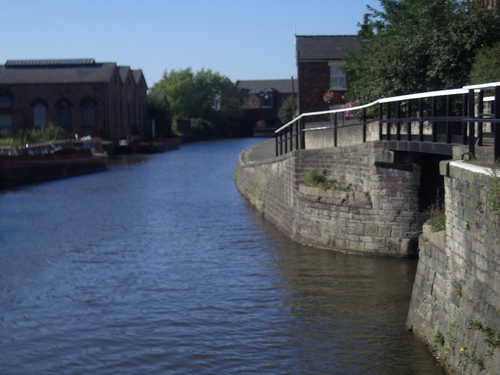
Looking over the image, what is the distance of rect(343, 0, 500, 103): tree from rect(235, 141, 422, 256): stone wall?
14.3 ft

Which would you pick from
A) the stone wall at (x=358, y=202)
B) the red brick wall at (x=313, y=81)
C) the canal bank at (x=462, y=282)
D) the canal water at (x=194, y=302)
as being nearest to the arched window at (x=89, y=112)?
the red brick wall at (x=313, y=81)

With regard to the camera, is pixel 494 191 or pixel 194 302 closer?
pixel 494 191

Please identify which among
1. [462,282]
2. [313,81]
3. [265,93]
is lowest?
[462,282]

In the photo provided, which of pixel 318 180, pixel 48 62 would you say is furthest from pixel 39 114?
pixel 318 180

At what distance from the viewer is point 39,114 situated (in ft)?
238

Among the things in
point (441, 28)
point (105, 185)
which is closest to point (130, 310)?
point (441, 28)

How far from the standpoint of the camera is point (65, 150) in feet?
156

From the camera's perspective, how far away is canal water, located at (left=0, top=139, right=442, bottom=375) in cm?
1009

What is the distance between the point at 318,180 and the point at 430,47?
546 cm

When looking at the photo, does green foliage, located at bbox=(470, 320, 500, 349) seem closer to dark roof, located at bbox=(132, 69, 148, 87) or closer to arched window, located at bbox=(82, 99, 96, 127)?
arched window, located at bbox=(82, 99, 96, 127)

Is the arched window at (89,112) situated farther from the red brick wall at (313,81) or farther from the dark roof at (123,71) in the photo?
the red brick wall at (313,81)

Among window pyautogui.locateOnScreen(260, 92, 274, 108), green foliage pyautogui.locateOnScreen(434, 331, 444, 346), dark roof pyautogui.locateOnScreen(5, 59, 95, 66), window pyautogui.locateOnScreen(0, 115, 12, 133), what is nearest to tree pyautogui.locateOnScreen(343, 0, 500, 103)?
green foliage pyautogui.locateOnScreen(434, 331, 444, 346)

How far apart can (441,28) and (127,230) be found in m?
10.3

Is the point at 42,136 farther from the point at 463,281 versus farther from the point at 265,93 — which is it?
the point at 265,93
